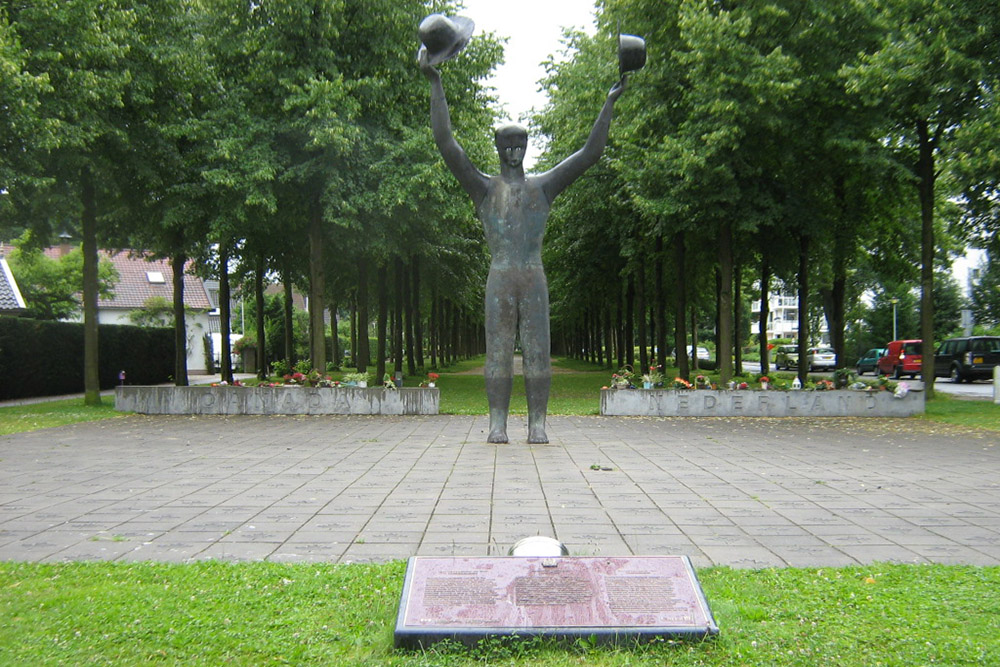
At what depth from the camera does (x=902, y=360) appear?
104 ft

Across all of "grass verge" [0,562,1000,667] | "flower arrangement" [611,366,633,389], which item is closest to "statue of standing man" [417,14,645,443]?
"grass verge" [0,562,1000,667]

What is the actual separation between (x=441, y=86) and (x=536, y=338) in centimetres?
344

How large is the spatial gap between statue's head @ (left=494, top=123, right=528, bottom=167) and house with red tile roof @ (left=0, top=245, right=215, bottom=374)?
111 feet

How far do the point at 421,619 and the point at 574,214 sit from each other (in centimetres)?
2217

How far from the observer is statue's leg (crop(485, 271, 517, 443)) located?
31.7 ft

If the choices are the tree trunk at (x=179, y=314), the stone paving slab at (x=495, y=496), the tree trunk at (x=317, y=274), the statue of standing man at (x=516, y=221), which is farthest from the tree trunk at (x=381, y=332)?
the statue of standing man at (x=516, y=221)

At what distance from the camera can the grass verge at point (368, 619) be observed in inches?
129

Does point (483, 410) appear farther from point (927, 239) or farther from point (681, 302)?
point (927, 239)

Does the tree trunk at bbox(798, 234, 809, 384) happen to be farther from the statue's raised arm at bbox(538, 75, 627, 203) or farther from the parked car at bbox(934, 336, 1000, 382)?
the statue's raised arm at bbox(538, 75, 627, 203)

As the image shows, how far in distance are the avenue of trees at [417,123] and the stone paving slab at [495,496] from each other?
6.72 meters

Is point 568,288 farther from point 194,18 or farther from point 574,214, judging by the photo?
point 194,18

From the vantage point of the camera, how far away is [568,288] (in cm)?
3108

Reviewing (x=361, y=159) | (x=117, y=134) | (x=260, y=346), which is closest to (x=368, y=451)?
(x=361, y=159)

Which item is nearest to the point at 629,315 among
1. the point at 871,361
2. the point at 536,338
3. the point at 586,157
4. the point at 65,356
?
the point at 871,361
